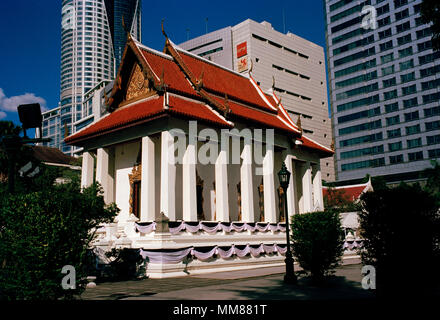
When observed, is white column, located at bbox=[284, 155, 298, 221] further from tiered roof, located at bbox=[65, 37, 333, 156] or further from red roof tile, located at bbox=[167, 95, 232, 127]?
red roof tile, located at bbox=[167, 95, 232, 127]

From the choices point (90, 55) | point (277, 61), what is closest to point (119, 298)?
point (277, 61)

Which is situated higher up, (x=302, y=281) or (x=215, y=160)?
(x=215, y=160)

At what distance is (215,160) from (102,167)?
717cm

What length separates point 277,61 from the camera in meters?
96.9

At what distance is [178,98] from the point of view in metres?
23.6

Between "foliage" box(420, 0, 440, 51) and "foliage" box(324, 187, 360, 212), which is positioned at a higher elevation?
"foliage" box(420, 0, 440, 51)

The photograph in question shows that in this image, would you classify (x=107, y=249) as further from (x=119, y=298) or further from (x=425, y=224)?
(x=425, y=224)

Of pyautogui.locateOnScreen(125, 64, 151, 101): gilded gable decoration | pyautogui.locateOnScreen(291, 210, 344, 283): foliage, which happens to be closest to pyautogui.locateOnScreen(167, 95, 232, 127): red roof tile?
pyautogui.locateOnScreen(125, 64, 151, 101): gilded gable decoration

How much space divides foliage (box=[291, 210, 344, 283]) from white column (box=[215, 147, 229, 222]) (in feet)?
33.8

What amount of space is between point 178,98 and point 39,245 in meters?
16.8

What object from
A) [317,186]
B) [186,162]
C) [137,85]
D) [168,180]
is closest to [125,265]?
[168,180]

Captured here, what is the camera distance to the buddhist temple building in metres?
19.2
